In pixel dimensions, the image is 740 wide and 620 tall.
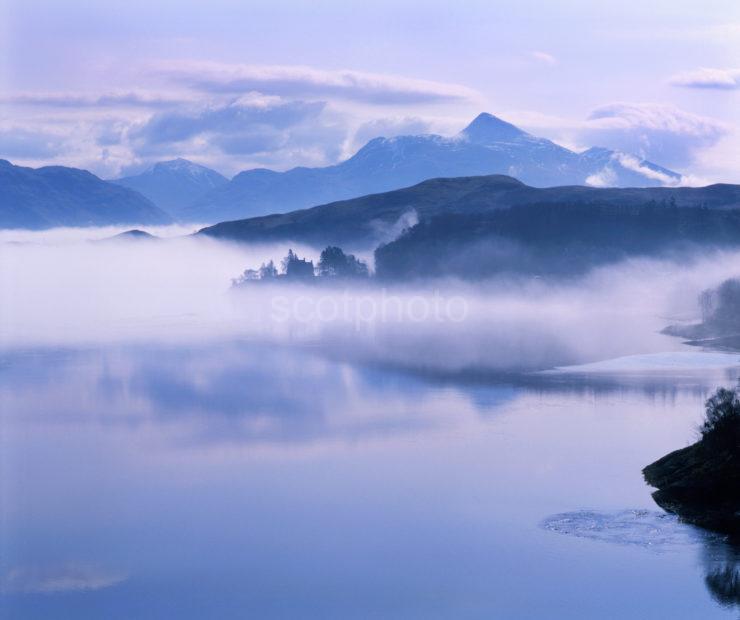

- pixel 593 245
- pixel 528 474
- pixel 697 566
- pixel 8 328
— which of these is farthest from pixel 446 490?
pixel 593 245

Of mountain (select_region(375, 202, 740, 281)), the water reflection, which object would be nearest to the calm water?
the water reflection

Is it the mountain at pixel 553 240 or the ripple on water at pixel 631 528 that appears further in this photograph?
the mountain at pixel 553 240

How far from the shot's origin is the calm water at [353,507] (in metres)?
26.2

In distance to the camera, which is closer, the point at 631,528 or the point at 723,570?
the point at 723,570

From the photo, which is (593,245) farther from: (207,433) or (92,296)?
(207,433)

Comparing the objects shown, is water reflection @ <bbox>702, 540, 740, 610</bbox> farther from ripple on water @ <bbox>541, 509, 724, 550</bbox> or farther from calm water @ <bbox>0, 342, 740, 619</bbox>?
ripple on water @ <bbox>541, 509, 724, 550</bbox>

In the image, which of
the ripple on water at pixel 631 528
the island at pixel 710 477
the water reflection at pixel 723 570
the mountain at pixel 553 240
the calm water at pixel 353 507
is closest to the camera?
the water reflection at pixel 723 570

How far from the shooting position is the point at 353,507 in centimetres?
3347

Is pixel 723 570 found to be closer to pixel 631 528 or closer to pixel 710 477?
pixel 631 528

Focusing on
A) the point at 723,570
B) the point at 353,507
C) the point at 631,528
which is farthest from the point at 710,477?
the point at 353,507

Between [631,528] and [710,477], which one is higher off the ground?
[710,477]

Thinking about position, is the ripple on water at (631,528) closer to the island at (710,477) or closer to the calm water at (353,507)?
the calm water at (353,507)

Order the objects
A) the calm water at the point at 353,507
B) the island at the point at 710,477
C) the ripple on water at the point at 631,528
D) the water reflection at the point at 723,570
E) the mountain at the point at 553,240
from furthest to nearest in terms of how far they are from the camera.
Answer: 1. the mountain at the point at 553,240
2. the island at the point at 710,477
3. the ripple on water at the point at 631,528
4. the calm water at the point at 353,507
5. the water reflection at the point at 723,570

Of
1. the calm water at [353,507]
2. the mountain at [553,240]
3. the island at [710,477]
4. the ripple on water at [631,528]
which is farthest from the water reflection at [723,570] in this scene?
the mountain at [553,240]
